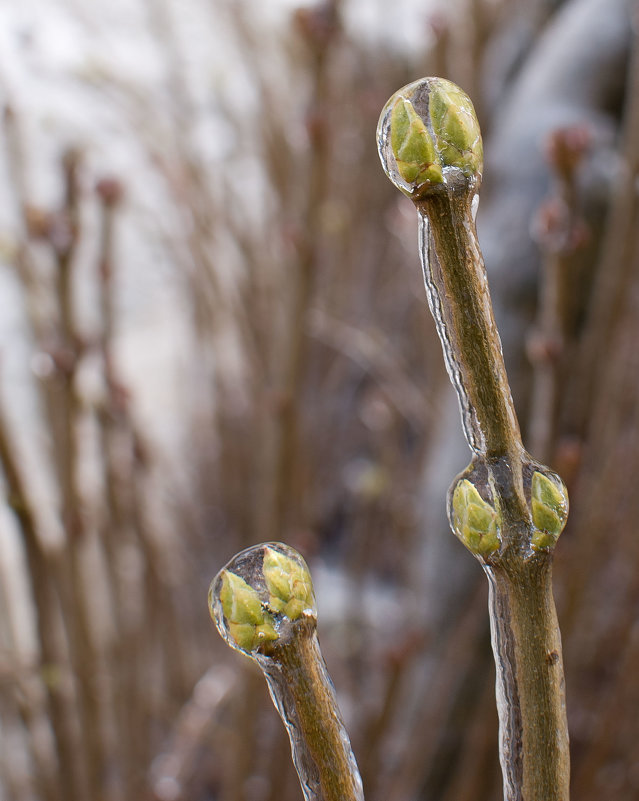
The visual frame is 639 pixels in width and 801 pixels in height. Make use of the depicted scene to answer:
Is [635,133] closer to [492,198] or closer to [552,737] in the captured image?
[492,198]

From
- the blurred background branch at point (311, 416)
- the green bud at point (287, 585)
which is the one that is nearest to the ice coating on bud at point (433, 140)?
the green bud at point (287, 585)

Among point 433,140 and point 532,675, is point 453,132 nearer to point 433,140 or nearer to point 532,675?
point 433,140

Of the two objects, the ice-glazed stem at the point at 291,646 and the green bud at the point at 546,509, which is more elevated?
the green bud at the point at 546,509

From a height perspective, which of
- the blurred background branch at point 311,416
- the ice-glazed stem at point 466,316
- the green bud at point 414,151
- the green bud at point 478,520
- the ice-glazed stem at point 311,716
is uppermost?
the blurred background branch at point 311,416

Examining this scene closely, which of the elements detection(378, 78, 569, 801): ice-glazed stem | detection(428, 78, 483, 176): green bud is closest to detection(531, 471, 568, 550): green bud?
detection(378, 78, 569, 801): ice-glazed stem

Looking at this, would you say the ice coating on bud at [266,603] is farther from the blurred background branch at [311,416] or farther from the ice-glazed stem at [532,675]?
the blurred background branch at [311,416]

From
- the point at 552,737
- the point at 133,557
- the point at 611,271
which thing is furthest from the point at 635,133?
the point at 133,557

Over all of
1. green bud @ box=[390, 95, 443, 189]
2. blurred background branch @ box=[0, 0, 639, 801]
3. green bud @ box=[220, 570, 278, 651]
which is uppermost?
blurred background branch @ box=[0, 0, 639, 801]

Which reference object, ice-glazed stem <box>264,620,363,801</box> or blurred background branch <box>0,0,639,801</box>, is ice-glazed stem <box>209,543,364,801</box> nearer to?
ice-glazed stem <box>264,620,363,801</box>
